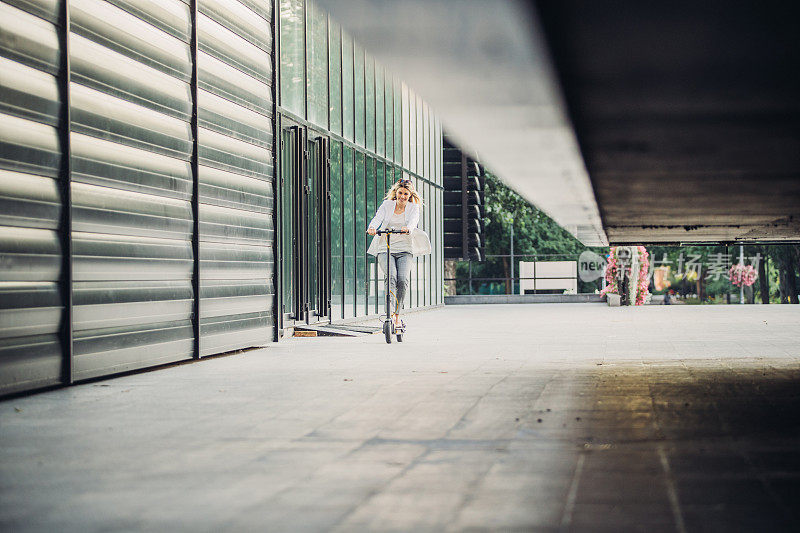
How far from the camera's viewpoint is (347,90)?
781 inches

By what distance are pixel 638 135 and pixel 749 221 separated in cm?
830

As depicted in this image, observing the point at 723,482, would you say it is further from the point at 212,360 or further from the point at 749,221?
the point at 749,221

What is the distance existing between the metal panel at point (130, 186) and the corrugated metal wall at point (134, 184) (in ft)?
0.06

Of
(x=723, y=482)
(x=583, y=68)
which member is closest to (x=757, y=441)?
(x=723, y=482)

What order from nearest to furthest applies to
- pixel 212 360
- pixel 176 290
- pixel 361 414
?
pixel 361 414 → pixel 176 290 → pixel 212 360

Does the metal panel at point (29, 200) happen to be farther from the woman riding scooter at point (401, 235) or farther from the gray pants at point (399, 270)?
the gray pants at point (399, 270)

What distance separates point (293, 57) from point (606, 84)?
1153 centimetres

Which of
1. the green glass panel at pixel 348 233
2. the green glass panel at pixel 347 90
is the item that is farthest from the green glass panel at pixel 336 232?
the green glass panel at pixel 347 90

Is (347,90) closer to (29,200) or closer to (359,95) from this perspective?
(359,95)

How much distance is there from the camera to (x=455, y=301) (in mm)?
35500

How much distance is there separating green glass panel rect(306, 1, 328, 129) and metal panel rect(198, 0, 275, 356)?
407 cm

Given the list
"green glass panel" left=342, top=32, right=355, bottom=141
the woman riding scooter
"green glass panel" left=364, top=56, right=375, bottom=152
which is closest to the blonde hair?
the woman riding scooter

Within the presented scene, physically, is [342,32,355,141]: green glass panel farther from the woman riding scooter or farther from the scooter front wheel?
the scooter front wheel

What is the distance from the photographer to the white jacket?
1223cm
